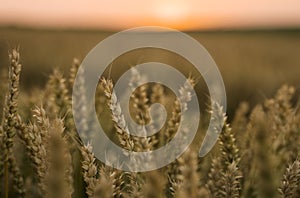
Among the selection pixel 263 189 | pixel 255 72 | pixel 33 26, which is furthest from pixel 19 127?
pixel 33 26

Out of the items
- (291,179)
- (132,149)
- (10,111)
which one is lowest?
(291,179)

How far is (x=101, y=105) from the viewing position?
1.94 m

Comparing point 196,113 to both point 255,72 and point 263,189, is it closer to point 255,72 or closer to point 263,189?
point 263,189

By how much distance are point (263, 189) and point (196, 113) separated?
2.33 feet

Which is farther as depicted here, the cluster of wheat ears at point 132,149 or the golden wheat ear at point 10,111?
the golden wheat ear at point 10,111

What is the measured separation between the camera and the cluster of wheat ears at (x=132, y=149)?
0.85 meters

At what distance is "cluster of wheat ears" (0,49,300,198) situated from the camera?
855 mm

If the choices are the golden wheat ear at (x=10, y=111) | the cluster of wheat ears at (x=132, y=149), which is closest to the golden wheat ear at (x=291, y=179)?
the cluster of wheat ears at (x=132, y=149)

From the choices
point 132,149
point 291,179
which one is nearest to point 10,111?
point 132,149

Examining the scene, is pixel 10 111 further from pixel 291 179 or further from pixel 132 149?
pixel 291 179

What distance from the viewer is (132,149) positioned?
1.17m

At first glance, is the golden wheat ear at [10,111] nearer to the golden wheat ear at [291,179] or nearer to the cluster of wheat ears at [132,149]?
the cluster of wheat ears at [132,149]

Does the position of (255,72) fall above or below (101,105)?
above

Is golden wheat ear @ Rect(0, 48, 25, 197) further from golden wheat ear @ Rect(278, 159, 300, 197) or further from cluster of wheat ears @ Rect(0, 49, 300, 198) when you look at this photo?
golden wheat ear @ Rect(278, 159, 300, 197)
